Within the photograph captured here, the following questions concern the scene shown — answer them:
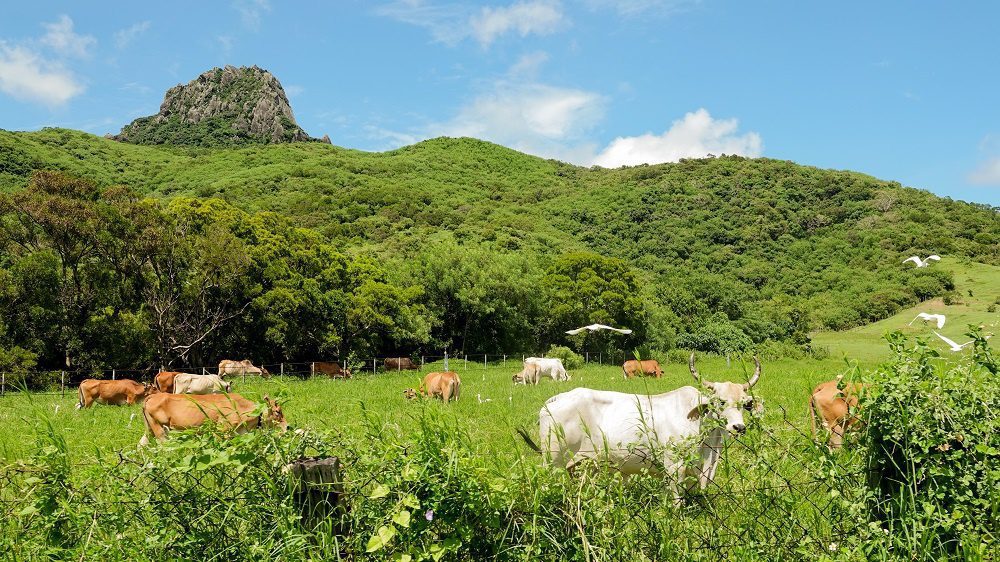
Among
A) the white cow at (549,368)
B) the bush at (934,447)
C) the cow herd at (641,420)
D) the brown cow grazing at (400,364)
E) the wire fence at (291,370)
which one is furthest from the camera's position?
the brown cow grazing at (400,364)

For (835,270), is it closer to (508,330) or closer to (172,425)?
(508,330)

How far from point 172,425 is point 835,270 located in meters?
83.8

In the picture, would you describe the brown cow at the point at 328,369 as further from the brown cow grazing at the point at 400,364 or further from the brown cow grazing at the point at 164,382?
the brown cow grazing at the point at 164,382

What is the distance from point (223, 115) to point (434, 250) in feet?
459

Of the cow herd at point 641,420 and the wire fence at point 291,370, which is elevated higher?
the cow herd at point 641,420

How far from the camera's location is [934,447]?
3.47m

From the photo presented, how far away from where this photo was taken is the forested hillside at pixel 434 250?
25.7 m

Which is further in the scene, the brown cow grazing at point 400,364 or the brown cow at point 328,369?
the brown cow grazing at point 400,364

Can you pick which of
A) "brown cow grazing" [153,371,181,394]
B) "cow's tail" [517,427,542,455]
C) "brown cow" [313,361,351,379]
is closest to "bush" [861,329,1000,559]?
"cow's tail" [517,427,542,455]

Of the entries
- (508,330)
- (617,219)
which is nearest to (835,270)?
(617,219)

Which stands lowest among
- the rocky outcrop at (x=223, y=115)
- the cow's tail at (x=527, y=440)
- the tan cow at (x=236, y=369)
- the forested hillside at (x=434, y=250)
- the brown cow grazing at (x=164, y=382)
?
the tan cow at (x=236, y=369)

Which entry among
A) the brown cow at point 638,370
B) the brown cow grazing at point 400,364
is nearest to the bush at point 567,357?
the brown cow at point 638,370

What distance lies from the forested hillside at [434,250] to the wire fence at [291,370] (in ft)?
2.61

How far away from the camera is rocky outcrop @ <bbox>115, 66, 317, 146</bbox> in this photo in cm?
14888
